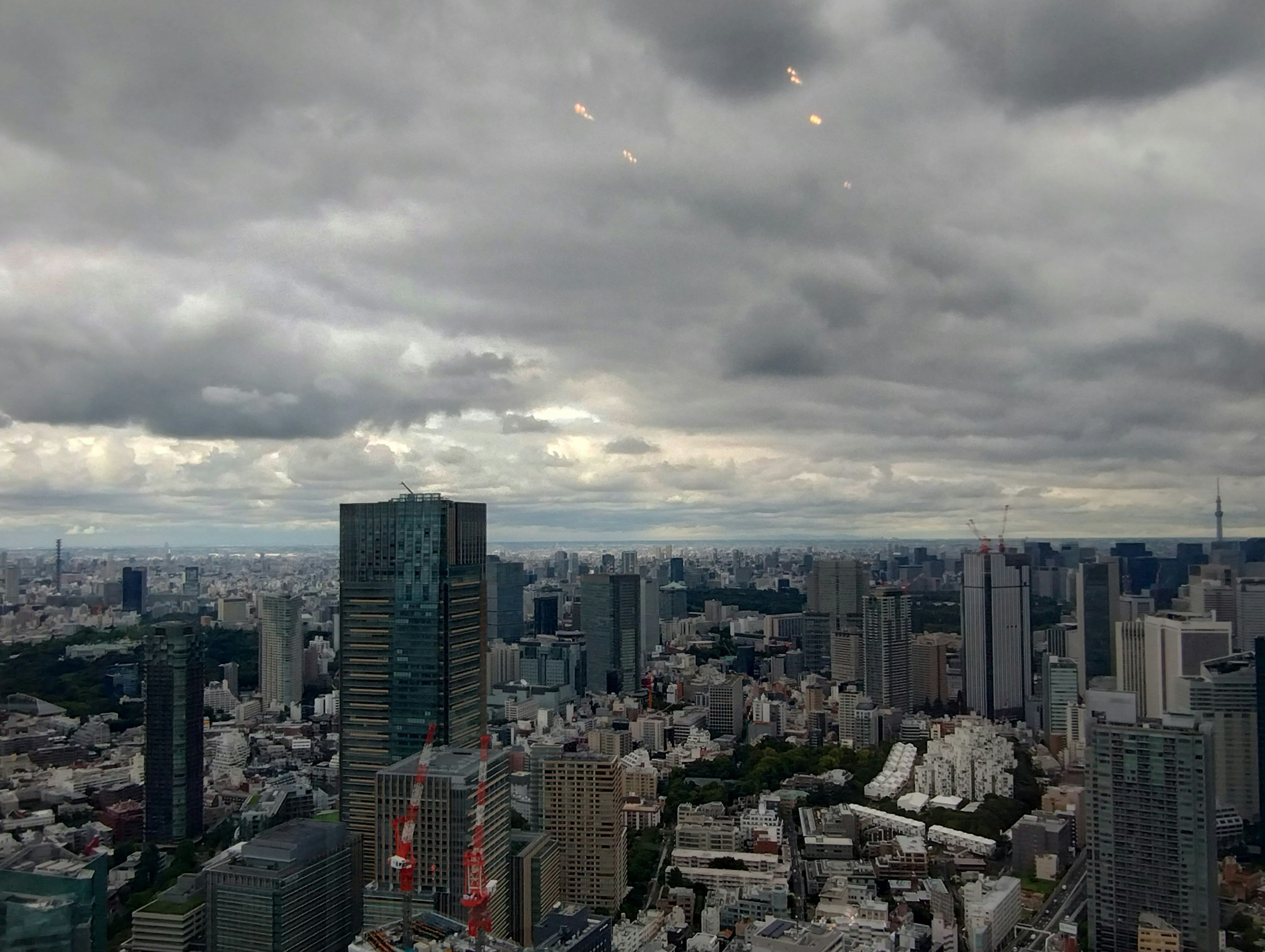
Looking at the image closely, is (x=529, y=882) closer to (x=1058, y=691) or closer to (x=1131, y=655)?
(x=1131, y=655)

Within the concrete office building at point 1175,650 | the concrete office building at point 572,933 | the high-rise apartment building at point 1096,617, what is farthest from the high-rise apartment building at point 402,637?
the high-rise apartment building at point 1096,617

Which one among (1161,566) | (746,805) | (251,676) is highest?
(1161,566)

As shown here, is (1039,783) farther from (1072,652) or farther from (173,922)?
(173,922)

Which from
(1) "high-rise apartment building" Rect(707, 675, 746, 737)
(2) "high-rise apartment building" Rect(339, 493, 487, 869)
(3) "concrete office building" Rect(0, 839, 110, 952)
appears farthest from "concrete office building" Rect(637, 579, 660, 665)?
(3) "concrete office building" Rect(0, 839, 110, 952)

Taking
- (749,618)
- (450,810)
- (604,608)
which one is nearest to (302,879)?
(450,810)

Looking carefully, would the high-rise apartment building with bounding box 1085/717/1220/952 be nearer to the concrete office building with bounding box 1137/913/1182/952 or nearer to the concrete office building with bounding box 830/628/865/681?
the concrete office building with bounding box 1137/913/1182/952

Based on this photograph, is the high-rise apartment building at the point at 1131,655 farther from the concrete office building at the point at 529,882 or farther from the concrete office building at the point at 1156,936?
the concrete office building at the point at 529,882

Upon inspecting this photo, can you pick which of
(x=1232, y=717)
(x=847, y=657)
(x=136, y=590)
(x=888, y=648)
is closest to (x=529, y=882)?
(x=1232, y=717)
